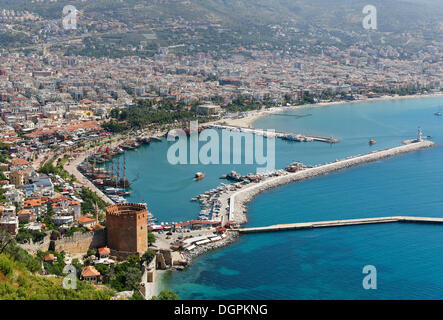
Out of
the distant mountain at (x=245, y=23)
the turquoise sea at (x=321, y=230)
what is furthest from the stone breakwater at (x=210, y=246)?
the distant mountain at (x=245, y=23)

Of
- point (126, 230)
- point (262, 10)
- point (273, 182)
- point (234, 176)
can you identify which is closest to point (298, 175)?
point (273, 182)

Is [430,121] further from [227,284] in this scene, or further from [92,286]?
[92,286]

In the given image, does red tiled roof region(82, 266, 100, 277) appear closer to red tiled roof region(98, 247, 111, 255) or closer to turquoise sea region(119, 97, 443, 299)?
red tiled roof region(98, 247, 111, 255)

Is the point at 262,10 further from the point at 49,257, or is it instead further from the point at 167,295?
the point at 167,295

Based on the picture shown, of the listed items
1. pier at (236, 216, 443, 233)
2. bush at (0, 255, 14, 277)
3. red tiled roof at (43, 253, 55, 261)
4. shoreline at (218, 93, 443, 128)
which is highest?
shoreline at (218, 93, 443, 128)

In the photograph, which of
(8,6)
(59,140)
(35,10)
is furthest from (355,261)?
(8,6)

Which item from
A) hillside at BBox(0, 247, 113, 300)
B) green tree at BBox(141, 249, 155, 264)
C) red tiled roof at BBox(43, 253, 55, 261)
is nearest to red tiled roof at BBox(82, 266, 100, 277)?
red tiled roof at BBox(43, 253, 55, 261)
